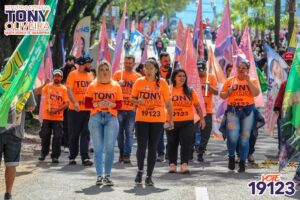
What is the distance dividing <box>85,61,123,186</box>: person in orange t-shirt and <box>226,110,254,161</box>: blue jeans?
219 cm

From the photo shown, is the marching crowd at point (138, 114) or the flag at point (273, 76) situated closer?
the marching crowd at point (138, 114)

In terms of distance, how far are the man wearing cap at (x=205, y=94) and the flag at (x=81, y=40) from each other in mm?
4750

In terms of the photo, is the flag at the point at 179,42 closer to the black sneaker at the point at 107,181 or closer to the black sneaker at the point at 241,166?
the black sneaker at the point at 241,166

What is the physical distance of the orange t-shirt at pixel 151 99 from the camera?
11828 millimetres

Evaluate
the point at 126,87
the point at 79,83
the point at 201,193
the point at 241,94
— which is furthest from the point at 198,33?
the point at 201,193

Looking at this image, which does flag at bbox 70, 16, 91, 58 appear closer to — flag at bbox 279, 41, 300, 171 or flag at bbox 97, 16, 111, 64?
flag at bbox 97, 16, 111, 64

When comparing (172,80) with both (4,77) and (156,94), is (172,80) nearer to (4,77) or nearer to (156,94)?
(156,94)

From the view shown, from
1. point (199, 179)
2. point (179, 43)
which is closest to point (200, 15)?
point (179, 43)

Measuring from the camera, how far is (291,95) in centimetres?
1098

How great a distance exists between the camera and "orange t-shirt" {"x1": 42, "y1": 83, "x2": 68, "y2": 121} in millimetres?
14367

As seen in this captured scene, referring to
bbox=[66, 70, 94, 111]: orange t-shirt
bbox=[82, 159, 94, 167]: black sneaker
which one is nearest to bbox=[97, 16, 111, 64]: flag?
bbox=[66, 70, 94, 111]: orange t-shirt

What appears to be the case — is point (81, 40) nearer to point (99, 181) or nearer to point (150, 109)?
point (150, 109)

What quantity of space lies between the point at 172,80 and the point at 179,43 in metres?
4.89

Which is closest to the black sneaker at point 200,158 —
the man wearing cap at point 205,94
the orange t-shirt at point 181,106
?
the man wearing cap at point 205,94
